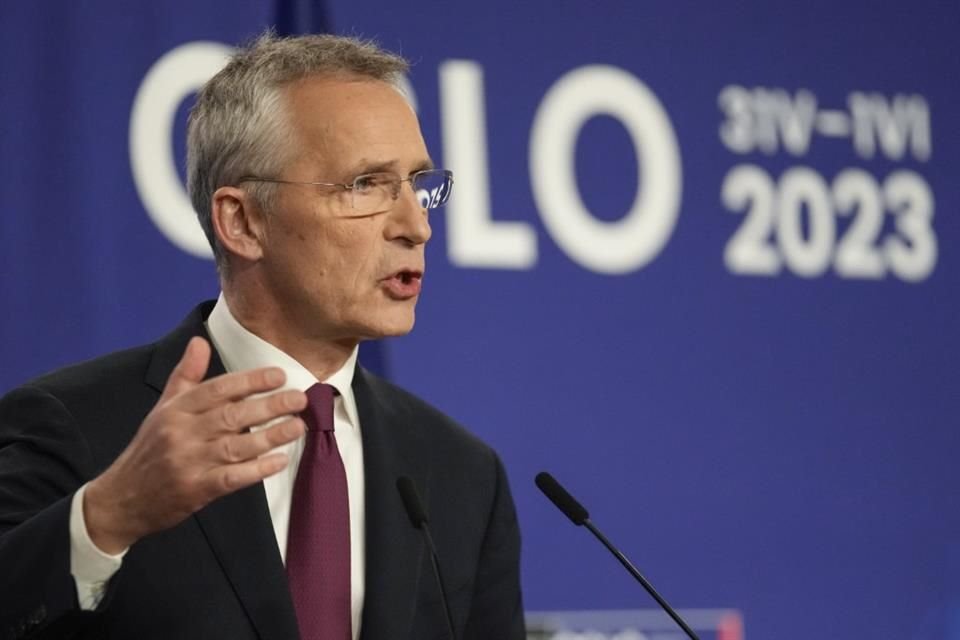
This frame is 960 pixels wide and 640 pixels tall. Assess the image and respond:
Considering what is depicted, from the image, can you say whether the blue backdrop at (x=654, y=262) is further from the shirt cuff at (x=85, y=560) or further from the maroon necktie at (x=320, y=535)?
the shirt cuff at (x=85, y=560)

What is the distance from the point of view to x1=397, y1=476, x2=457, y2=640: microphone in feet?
6.83

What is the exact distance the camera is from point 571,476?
3.73 metres

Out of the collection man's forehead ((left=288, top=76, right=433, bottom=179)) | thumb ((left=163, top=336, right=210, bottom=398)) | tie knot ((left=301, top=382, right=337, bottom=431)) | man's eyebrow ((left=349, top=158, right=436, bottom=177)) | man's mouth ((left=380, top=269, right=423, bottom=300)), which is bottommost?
tie knot ((left=301, top=382, right=337, bottom=431))

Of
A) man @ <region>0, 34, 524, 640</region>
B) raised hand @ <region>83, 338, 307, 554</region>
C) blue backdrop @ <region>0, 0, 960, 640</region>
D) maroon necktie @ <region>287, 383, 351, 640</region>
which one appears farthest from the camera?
blue backdrop @ <region>0, 0, 960, 640</region>

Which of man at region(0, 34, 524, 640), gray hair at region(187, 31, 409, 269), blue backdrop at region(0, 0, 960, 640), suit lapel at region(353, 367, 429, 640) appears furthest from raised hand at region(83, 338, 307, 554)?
blue backdrop at region(0, 0, 960, 640)

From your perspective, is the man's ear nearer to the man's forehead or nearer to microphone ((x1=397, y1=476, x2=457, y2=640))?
the man's forehead

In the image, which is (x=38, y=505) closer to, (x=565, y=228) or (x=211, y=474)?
(x=211, y=474)

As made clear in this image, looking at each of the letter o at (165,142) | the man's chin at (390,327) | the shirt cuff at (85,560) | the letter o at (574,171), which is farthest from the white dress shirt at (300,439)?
the letter o at (574,171)

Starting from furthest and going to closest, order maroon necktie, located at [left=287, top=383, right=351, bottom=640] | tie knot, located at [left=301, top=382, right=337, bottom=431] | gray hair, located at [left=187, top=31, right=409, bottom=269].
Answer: gray hair, located at [left=187, top=31, right=409, bottom=269]
tie knot, located at [left=301, top=382, right=337, bottom=431]
maroon necktie, located at [left=287, top=383, right=351, bottom=640]

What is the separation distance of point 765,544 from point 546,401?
27.1 inches

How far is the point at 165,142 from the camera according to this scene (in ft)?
10.9

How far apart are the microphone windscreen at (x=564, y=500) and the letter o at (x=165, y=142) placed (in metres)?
1.42

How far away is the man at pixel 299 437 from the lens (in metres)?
2.01

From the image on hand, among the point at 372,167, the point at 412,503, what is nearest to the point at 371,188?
the point at 372,167
